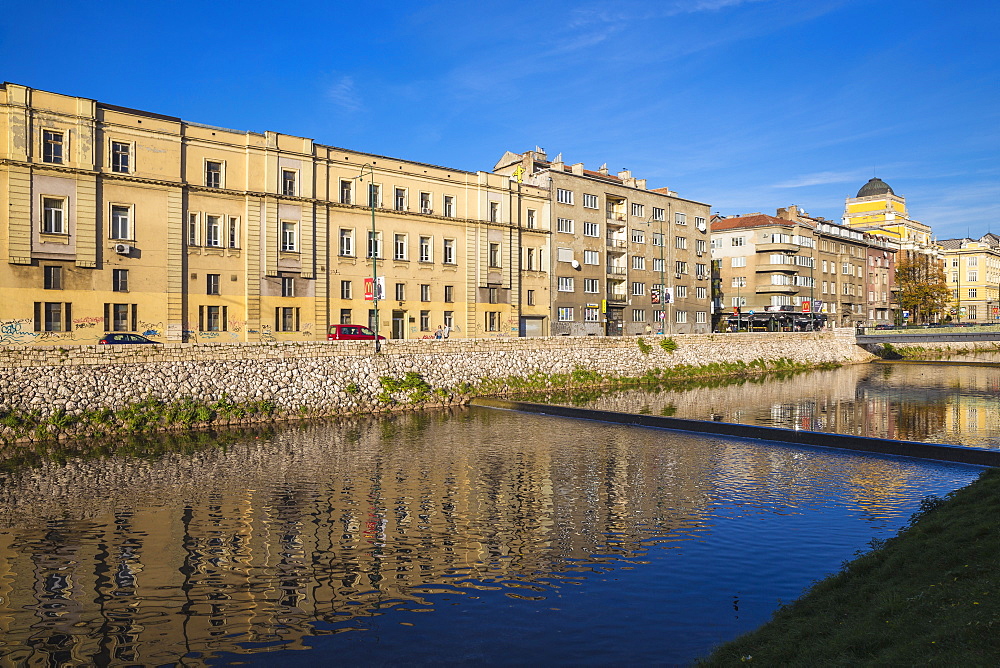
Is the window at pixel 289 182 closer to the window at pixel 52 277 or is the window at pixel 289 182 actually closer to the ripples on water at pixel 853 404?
the window at pixel 52 277

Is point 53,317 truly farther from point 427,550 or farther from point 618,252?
point 618,252

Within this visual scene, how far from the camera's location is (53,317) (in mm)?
45094

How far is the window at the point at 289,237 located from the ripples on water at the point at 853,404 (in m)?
22.9

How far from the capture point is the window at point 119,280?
47.3m

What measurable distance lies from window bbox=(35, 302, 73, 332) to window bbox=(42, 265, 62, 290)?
1.08 m

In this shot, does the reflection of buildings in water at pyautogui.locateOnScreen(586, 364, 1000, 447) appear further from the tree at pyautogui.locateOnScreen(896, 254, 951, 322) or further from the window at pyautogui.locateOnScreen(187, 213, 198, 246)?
the tree at pyautogui.locateOnScreen(896, 254, 951, 322)

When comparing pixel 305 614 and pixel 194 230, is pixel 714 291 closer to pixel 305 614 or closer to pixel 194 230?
pixel 194 230

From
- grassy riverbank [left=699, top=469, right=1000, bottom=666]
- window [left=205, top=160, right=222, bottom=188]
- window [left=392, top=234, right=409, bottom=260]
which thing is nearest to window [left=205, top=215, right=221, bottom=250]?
window [left=205, top=160, right=222, bottom=188]

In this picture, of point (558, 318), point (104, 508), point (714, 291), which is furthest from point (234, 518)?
point (714, 291)

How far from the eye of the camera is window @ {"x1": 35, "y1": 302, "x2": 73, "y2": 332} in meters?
44.5

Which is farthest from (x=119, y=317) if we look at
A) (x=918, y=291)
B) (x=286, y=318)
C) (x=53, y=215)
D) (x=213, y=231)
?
(x=918, y=291)

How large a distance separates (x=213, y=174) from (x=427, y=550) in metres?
44.0

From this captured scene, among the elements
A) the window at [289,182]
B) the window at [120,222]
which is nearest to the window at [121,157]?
the window at [120,222]

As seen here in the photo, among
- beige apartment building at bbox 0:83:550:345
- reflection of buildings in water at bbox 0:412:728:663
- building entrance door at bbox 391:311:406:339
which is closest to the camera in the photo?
reflection of buildings in water at bbox 0:412:728:663
